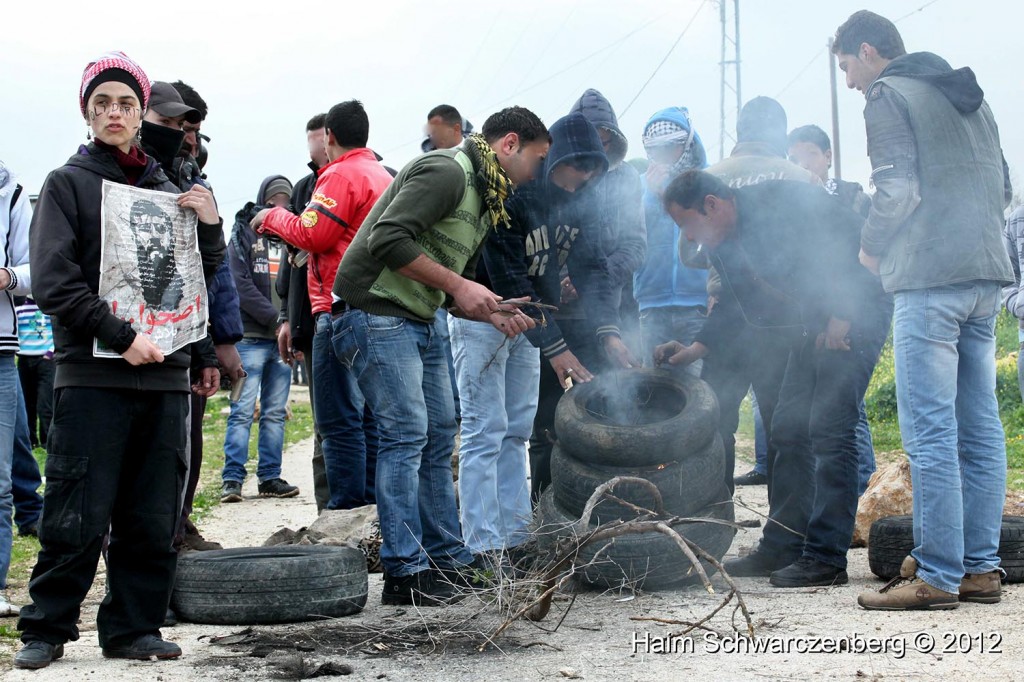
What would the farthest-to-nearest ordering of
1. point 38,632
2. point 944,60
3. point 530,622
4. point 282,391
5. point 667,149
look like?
point 282,391 < point 667,149 < point 944,60 < point 530,622 < point 38,632

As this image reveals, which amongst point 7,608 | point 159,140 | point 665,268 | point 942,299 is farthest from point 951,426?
point 7,608

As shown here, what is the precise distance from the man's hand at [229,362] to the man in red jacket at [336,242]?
97cm

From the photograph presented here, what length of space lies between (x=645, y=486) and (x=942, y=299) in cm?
156

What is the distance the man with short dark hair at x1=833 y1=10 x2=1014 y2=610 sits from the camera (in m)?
4.60

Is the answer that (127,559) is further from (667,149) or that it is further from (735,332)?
(667,149)

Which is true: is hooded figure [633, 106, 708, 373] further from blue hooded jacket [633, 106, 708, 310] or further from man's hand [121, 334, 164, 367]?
man's hand [121, 334, 164, 367]

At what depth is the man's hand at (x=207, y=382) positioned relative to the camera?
4824 mm

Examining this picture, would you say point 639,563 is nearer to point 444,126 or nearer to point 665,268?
point 665,268

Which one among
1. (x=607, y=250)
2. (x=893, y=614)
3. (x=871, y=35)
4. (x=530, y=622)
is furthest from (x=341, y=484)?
(x=871, y=35)

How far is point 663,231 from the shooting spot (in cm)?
793

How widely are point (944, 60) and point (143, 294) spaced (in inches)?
137

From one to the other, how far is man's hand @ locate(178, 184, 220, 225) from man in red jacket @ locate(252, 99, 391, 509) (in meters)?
1.50

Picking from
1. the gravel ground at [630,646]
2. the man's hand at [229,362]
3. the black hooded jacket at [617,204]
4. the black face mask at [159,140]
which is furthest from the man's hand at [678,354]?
the black face mask at [159,140]

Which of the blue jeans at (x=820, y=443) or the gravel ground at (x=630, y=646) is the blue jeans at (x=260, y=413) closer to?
the gravel ground at (x=630, y=646)
